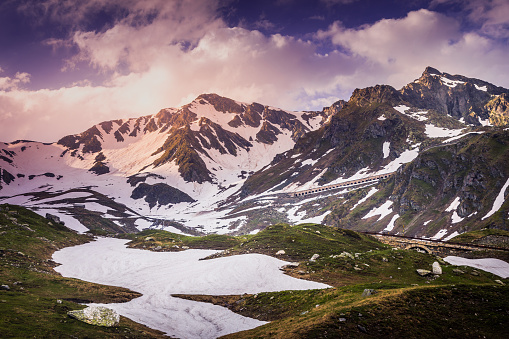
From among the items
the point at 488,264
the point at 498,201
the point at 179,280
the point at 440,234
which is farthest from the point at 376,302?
the point at 498,201

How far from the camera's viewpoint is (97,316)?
36562mm

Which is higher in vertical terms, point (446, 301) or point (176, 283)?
point (446, 301)

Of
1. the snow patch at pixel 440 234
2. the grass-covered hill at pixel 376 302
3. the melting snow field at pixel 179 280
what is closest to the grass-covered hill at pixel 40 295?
the melting snow field at pixel 179 280

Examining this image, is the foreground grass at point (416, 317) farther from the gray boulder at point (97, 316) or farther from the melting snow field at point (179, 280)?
the gray boulder at point (97, 316)

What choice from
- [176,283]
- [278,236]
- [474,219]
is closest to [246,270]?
[176,283]

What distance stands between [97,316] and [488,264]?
91.9m

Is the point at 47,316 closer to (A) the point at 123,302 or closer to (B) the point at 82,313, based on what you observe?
(B) the point at 82,313

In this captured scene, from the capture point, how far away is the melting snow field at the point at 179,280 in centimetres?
4738

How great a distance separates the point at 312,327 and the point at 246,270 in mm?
42679

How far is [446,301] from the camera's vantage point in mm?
36594

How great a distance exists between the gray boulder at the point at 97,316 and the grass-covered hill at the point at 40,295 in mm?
718

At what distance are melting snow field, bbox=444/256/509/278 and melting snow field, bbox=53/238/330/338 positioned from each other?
1856 inches

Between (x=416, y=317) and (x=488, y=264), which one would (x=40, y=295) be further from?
(x=488, y=264)

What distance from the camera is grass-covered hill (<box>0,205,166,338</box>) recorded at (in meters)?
31.0
